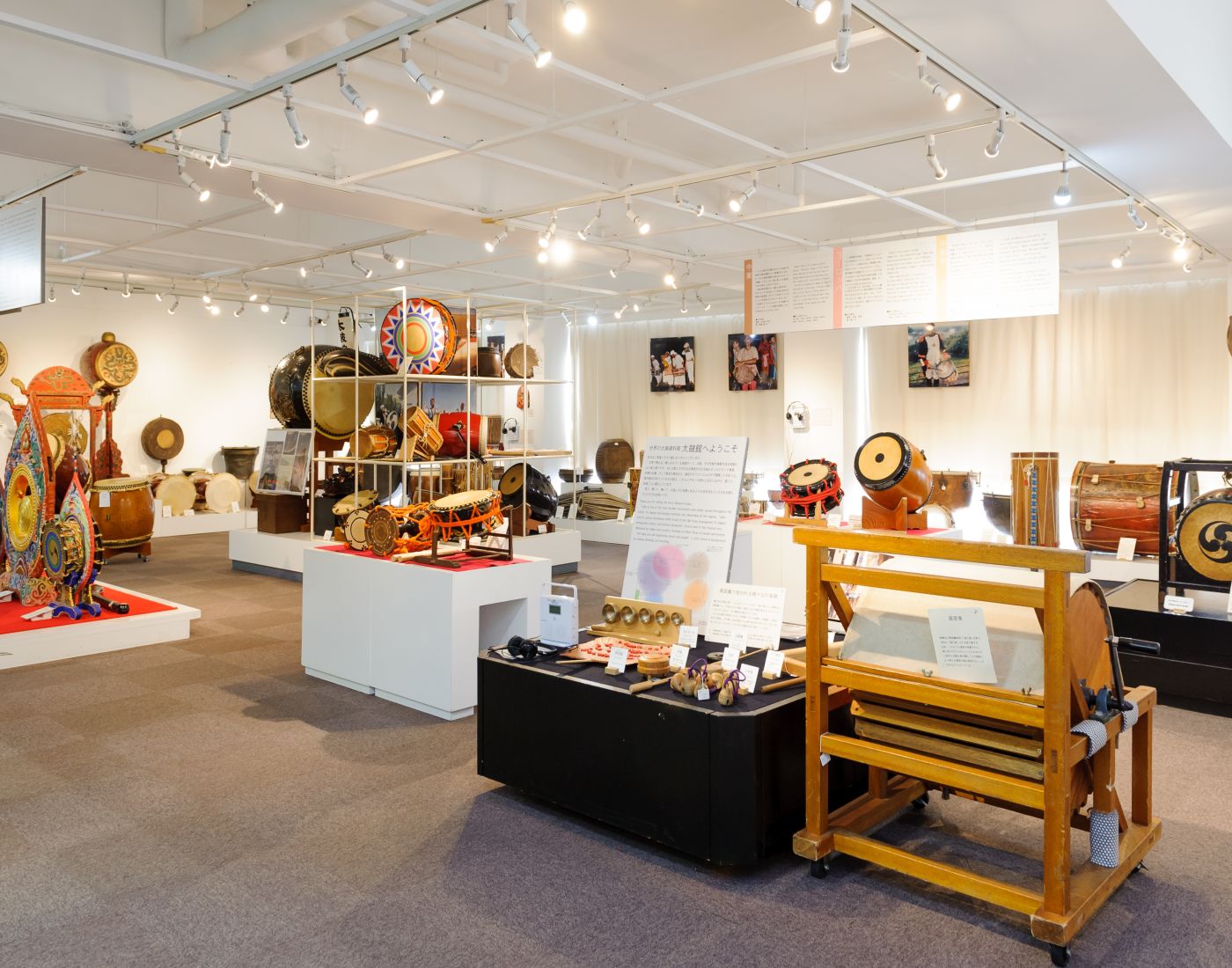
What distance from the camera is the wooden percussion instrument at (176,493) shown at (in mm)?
12859

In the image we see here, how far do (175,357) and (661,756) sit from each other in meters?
12.5

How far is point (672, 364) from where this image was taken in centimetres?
1381

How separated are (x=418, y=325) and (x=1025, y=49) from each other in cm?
411

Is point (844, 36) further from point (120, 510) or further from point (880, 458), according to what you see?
point (120, 510)

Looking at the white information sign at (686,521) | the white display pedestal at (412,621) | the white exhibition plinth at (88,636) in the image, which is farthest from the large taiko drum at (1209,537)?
the white exhibition plinth at (88,636)

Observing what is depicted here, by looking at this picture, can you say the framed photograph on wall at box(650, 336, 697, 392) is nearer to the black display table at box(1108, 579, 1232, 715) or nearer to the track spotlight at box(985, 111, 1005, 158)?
the black display table at box(1108, 579, 1232, 715)

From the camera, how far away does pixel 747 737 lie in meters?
3.07

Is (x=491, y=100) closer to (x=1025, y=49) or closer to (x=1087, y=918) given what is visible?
(x=1025, y=49)

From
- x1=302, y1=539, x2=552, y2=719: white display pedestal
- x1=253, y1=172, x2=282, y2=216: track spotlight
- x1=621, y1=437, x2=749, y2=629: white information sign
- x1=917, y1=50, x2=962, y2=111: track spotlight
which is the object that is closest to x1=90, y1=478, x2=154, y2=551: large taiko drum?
x1=253, y1=172, x2=282, y2=216: track spotlight

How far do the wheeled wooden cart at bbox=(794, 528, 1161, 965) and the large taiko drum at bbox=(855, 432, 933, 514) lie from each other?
2.36m

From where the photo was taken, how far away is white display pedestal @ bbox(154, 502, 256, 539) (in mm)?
12797

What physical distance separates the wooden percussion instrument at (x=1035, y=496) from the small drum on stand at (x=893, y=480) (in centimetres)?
103

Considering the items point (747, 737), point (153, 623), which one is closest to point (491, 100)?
point (153, 623)

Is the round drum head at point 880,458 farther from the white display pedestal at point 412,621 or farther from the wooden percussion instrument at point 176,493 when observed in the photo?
the wooden percussion instrument at point 176,493
